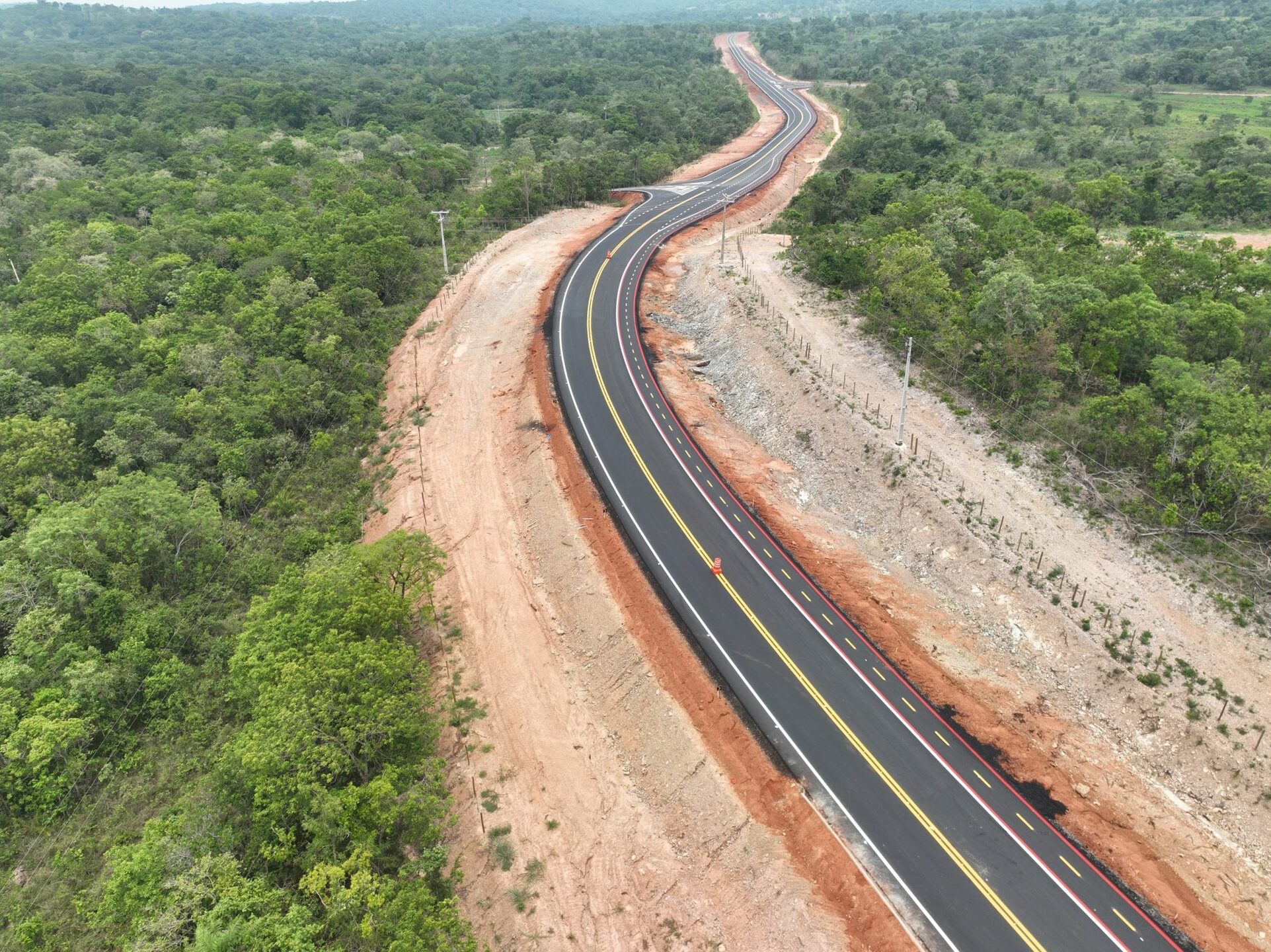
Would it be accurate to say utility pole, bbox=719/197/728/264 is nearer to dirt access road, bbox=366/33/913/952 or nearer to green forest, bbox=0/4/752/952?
green forest, bbox=0/4/752/952

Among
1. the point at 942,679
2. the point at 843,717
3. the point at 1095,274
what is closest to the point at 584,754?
the point at 843,717

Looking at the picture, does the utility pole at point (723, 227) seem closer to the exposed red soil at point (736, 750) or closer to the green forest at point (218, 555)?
the green forest at point (218, 555)

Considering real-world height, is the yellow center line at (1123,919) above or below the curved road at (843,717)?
below

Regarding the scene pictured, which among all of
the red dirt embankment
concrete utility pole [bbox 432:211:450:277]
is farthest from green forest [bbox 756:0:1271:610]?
concrete utility pole [bbox 432:211:450:277]

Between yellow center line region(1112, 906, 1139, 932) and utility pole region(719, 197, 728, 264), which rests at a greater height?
utility pole region(719, 197, 728, 264)

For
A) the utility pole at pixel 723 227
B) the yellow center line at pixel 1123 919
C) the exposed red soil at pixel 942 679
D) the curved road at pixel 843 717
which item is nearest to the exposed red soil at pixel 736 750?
the curved road at pixel 843 717

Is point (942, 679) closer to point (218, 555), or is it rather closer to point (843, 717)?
point (843, 717)
